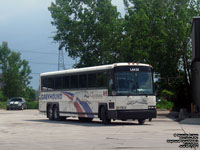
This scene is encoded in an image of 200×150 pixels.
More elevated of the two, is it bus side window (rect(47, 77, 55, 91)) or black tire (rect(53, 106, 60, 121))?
bus side window (rect(47, 77, 55, 91))

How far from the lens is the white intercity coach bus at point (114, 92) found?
25906 mm

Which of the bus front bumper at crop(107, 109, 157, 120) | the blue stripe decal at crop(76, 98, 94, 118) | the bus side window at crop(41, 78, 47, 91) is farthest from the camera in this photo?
the bus side window at crop(41, 78, 47, 91)

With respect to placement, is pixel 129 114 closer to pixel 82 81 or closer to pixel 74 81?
pixel 82 81

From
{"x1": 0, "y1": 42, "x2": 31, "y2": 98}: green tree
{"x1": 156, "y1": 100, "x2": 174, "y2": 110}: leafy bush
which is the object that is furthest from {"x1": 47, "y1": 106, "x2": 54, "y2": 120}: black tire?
{"x1": 0, "y1": 42, "x2": 31, "y2": 98}: green tree

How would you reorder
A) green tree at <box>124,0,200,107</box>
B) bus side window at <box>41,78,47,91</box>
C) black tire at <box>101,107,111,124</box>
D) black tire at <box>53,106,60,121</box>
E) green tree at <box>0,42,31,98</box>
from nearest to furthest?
black tire at <box>101,107,111,124</box>
black tire at <box>53,106,60,121</box>
bus side window at <box>41,78,47,91</box>
green tree at <box>124,0,200,107</box>
green tree at <box>0,42,31,98</box>

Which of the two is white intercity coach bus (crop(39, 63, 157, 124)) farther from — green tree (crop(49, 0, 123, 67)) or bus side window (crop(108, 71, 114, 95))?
green tree (crop(49, 0, 123, 67))

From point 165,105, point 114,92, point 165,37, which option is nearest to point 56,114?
point 114,92

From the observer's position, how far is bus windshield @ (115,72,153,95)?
26.0 m

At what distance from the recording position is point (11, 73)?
84188 millimetres

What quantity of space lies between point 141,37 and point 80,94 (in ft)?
67.2

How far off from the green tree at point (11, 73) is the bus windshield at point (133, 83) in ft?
194

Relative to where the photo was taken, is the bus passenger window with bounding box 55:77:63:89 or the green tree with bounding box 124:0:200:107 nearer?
the bus passenger window with bounding box 55:77:63:89

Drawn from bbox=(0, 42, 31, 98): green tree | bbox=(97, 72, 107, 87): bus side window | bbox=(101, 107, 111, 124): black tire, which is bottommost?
bbox=(101, 107, 111, 124): black tire

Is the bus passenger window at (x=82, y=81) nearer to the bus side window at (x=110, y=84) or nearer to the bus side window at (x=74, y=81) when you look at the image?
the bus side window at (x=74, y=81)
